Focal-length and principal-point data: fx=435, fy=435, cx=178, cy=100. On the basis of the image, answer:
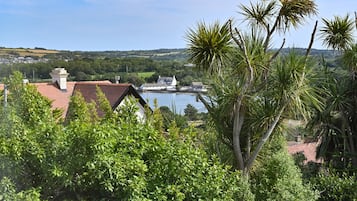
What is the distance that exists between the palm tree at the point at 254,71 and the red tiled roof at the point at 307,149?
1.56 meters

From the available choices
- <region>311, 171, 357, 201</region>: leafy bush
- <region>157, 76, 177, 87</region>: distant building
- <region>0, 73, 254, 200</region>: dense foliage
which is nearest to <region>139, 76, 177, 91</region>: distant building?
<region>157, 76, 177, 87</region>: distant building

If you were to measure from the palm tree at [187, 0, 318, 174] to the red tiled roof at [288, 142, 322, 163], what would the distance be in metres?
1.56

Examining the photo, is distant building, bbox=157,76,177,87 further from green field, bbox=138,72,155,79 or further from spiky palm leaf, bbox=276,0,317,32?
spiky palm leaf, bbox=276,0,317,32

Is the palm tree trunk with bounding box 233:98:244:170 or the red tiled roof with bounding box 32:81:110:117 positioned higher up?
the red tiled roof with bounding box 32:81:110:117

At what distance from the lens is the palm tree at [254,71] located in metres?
3.76

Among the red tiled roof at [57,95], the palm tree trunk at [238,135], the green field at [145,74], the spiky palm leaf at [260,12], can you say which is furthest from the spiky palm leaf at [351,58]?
the red tiled roof at [57,95]

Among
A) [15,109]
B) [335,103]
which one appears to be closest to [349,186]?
[335,103]

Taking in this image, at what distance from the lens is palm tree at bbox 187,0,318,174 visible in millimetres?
3756

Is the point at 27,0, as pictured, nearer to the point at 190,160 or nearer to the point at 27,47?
the point at 27,47

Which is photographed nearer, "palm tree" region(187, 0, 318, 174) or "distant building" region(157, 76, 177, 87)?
"palm tree" region(187, 0, 318, 174)

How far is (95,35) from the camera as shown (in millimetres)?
3459

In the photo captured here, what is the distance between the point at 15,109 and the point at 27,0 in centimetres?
67

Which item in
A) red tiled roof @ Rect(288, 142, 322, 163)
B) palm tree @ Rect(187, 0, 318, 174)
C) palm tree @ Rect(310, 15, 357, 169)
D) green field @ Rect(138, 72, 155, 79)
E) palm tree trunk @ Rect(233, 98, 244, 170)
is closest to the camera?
palm tree @ Rect(187, 0, 318, 174)

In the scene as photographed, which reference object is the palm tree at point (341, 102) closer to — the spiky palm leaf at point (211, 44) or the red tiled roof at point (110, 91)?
the spiky palm leaf at point (211, 44)
